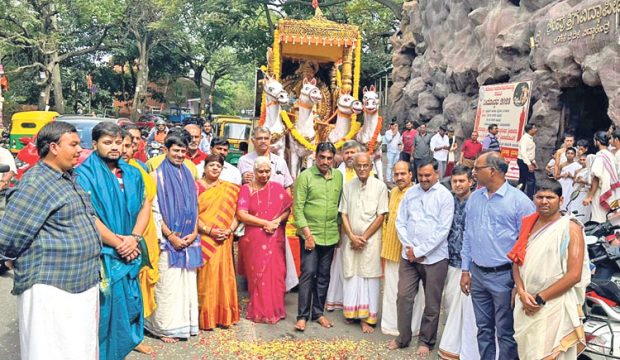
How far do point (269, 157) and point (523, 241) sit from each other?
10.2 feet

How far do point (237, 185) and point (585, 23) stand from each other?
790 centimetres

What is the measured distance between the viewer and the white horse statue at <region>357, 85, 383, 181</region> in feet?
22.8

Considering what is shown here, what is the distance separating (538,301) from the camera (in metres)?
2.98

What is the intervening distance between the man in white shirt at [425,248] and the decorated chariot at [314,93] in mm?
2939

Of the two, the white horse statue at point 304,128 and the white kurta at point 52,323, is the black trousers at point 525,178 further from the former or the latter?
the white kurta at point 52,323

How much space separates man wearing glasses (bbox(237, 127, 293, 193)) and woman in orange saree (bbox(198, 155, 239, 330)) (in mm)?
662

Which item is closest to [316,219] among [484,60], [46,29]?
[484,60]

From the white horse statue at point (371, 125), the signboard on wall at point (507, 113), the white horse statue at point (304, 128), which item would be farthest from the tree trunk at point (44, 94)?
the white horse statue at point (371, 125)

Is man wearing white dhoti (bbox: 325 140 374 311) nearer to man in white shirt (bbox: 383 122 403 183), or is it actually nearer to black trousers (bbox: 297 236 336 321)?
black trousers (bbox: 297 236 336 321)

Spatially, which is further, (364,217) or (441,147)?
(441,147)

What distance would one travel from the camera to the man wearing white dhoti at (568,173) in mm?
7244

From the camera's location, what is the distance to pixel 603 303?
3.34 meters

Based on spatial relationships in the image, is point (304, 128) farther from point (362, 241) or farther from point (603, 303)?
point (603, 303)

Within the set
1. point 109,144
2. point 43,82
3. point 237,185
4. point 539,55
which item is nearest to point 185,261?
point 237,185
